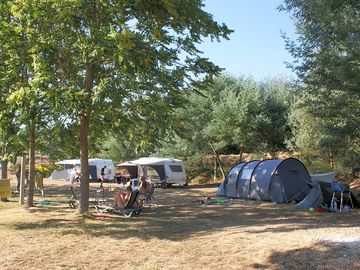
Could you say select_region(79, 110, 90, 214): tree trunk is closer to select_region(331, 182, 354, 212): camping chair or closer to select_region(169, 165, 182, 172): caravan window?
select_region(331, 182, 354, 212): camping chair

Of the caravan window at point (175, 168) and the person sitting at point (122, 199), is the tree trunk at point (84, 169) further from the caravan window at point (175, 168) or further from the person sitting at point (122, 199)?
the caravan window at point (175, 168)

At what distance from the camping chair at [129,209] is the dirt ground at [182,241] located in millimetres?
274

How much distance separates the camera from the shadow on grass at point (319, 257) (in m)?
6.33

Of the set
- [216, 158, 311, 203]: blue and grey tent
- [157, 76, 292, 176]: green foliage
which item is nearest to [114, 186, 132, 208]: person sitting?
[216, 158, 311, 203]: blue and grey tent

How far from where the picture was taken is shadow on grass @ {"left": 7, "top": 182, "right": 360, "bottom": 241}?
31.7 feet

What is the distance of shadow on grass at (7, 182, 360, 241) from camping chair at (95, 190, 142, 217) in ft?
0.87

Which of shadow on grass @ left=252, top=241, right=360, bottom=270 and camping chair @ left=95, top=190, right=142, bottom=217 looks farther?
camping chair @ left=95, top=190, right=142, bottom=217

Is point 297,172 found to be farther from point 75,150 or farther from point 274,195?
point 75,150

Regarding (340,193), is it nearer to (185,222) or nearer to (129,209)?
(185,222)

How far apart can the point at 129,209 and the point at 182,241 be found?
3.89 m

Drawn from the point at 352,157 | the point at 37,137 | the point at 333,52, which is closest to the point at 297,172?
the point at 352,157

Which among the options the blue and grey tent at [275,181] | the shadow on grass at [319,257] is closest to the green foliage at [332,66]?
the blue and grey tent at [275,181]

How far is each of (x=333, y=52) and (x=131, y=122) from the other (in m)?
6.01

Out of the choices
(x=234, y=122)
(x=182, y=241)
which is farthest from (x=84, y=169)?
(x=234, y=122)
